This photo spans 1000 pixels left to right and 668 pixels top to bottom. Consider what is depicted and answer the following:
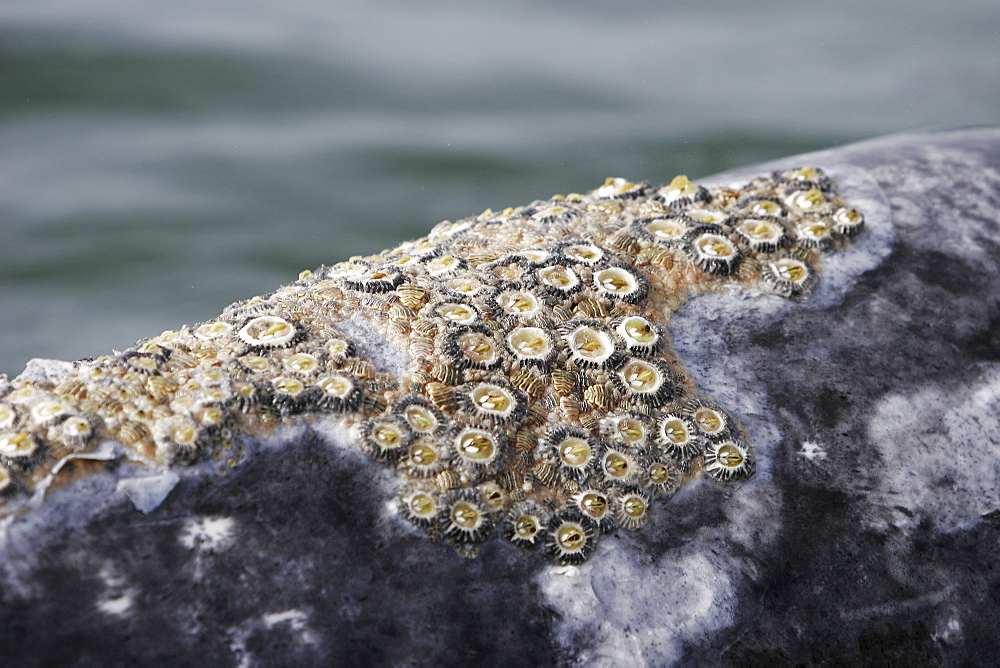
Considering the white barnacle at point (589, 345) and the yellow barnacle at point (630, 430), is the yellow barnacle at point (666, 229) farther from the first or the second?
the yellow barnacle at point (630, 430)

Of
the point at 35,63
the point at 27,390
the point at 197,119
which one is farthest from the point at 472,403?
the point at 35,63

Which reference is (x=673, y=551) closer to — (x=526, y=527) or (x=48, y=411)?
(x=526, y=527)

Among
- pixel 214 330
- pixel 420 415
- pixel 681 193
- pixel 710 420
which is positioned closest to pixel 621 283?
pixel 710 420

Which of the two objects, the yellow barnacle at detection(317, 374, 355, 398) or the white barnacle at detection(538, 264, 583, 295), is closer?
the yellow barnacle at detection(317, 374, 355, 398)

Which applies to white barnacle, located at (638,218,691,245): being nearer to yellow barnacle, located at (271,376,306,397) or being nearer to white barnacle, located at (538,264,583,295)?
white barnacle, located at (538,264,583,295)

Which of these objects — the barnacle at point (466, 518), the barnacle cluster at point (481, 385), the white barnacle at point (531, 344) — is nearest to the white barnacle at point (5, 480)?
the barnacle cluster at point (481, 385)

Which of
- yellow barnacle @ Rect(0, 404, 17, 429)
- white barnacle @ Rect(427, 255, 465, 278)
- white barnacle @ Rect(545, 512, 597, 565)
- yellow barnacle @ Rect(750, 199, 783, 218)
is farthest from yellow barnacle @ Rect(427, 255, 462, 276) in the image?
yellow barnacle @ Rect(0, 404, 17, 429)
